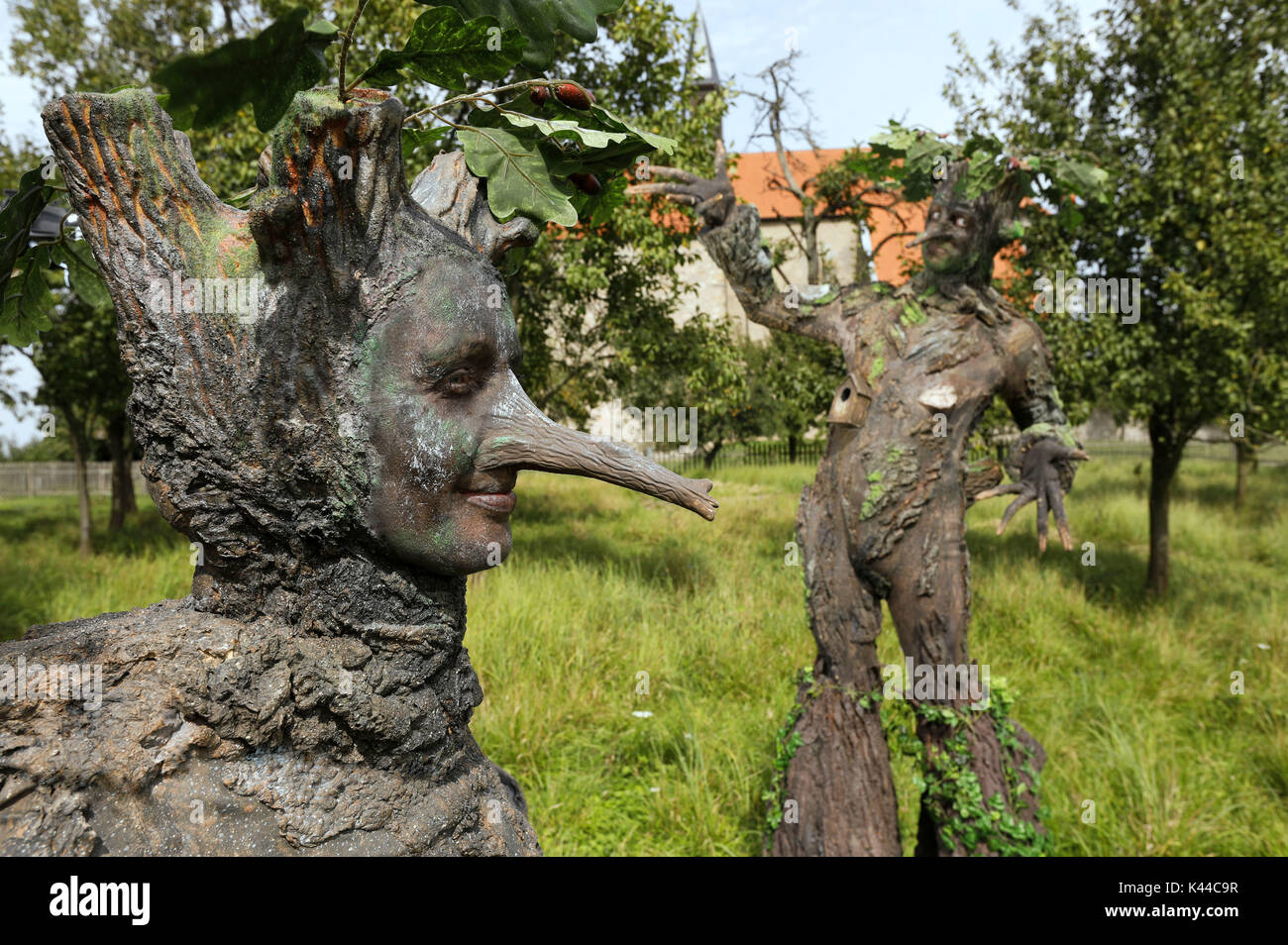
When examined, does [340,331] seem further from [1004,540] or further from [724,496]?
[724,496]

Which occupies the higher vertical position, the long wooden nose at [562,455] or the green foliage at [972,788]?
the long wooden nose at [562,455]

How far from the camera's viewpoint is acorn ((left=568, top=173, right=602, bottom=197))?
1.34 meters

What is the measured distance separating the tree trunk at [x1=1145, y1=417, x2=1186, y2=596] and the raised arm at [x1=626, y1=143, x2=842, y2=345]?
4.95m

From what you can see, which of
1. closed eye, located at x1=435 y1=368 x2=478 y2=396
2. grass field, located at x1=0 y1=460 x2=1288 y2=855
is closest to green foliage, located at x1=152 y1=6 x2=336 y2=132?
closed eye, located at x1=435 y1=368 x2=478 y2=396

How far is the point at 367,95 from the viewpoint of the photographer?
1.04 m

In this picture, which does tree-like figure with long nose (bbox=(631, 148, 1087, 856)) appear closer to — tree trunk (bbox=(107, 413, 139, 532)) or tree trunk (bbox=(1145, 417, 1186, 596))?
tree trunk (bbox=(1145, 417, 1186, 596))

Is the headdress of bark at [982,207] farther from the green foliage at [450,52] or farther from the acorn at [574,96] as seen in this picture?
the green foliage at [450,52]

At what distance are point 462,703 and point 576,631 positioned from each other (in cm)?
376

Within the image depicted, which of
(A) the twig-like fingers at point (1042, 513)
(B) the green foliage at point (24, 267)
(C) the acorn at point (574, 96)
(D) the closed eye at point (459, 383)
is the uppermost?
(C) the acorn at point (574, 96)

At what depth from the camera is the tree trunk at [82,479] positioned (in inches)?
334

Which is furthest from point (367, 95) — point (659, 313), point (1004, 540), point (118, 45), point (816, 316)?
point (118, 45)

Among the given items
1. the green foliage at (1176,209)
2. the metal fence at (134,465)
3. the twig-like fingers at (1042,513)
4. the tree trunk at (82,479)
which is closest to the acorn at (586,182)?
the twig-like fingers at (1042,513)

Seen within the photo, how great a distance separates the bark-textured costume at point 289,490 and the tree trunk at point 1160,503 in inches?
277

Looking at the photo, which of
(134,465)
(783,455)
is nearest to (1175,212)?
(783,455)
